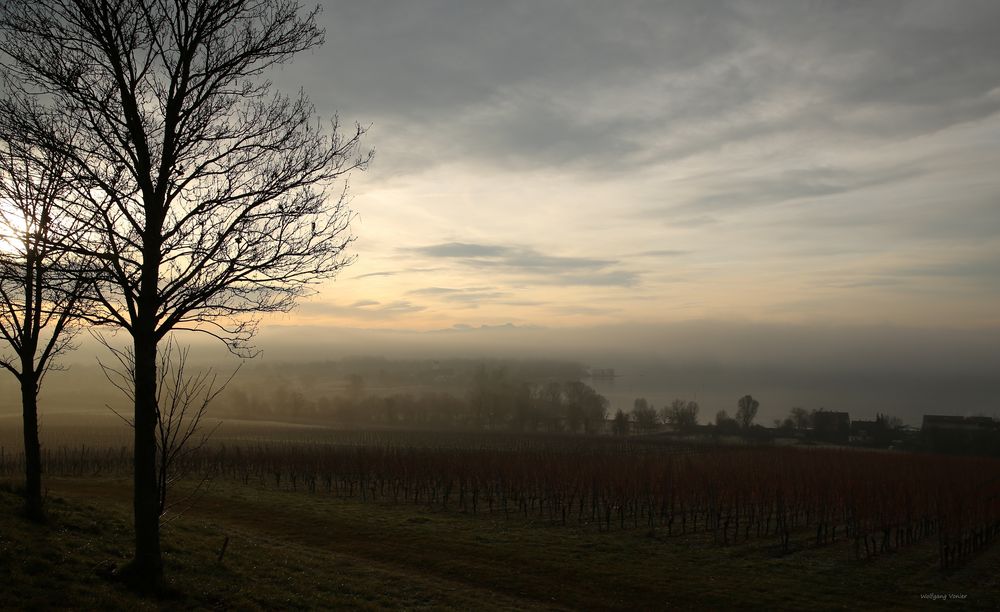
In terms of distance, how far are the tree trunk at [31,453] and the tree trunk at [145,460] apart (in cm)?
382

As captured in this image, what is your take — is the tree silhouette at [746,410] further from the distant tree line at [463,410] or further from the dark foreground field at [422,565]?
the dark foreground field at [422,565]

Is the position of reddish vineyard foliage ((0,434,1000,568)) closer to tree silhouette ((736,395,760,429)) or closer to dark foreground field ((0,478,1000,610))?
dark foreground field ((0,478,1000,610))

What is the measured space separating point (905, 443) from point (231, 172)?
7662cm

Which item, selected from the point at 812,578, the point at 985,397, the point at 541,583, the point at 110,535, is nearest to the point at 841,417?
the point at 812,578

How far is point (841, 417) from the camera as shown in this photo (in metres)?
78.1

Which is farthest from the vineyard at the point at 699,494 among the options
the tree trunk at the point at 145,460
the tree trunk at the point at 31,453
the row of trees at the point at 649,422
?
the row of trees at the point at 649,422

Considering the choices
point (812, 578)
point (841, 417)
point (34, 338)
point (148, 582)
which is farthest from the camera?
point (841, 417)

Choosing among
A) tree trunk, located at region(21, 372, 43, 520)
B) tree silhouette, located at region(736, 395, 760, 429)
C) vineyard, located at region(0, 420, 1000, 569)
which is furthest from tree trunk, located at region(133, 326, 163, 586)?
tree silhouette, located at region(736, 395, 760, 429)

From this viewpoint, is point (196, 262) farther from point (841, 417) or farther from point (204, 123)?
point (841, 417)

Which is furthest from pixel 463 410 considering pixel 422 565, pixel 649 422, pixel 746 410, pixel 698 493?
pixel 422 565

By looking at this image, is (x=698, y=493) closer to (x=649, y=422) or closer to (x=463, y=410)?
(x=649, y=422)

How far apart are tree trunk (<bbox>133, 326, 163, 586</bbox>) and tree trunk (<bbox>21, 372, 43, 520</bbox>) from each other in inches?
150

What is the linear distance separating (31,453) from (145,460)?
4868mm

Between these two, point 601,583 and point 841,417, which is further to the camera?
point 841,417
